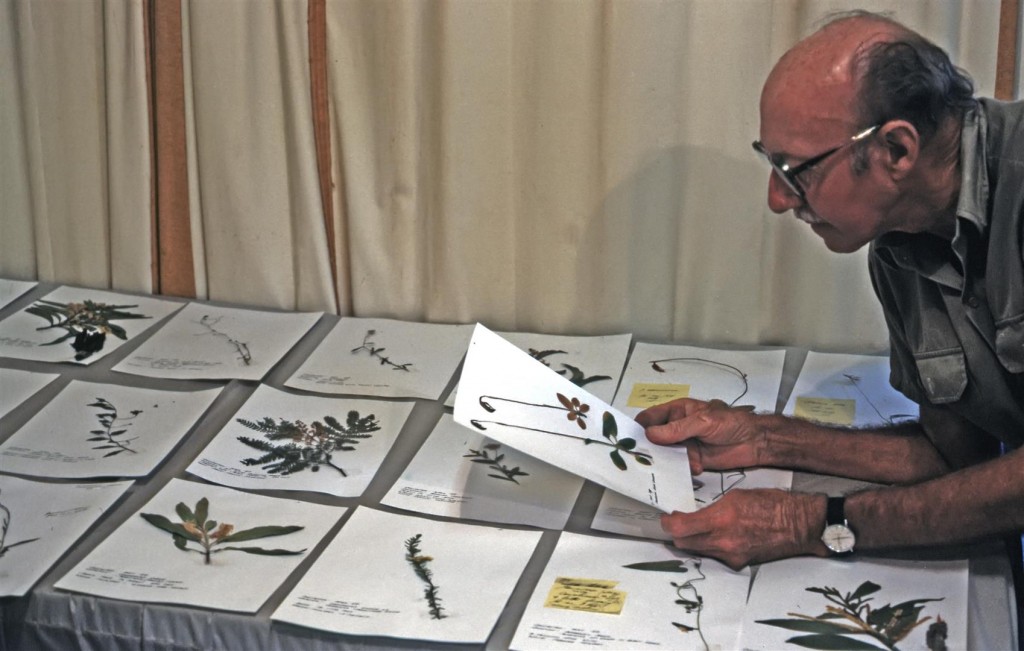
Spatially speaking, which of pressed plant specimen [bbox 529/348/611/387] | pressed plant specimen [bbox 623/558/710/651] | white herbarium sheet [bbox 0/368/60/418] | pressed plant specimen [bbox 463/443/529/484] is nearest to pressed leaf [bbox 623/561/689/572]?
pressed plant specimen [bbox 623/558/710/651]

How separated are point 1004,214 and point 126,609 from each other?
3.31ft

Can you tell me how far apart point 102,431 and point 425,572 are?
1.92 ft

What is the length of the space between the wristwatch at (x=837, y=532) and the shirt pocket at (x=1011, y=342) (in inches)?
8.9

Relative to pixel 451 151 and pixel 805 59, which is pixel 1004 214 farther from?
pixel 451 151

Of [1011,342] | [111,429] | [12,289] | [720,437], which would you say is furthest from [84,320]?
[1011,342]

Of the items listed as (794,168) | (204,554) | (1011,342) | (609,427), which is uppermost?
(794,168)

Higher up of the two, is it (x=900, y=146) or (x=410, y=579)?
(x=900, y=146)

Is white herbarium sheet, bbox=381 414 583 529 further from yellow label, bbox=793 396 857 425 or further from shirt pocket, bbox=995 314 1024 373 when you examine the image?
shirt pocket, bbox=995 314 1024 373

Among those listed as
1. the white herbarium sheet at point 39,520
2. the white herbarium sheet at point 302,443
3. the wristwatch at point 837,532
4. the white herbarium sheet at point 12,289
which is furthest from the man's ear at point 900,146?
the white herbarium sheet at point 12,289

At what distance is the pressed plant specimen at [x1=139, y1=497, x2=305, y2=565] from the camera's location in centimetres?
132

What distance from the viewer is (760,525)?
4.09 ft

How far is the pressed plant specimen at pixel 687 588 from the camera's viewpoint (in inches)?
45.8

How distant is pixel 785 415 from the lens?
4.93ft

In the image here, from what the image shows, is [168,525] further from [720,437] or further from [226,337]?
[720,437]
